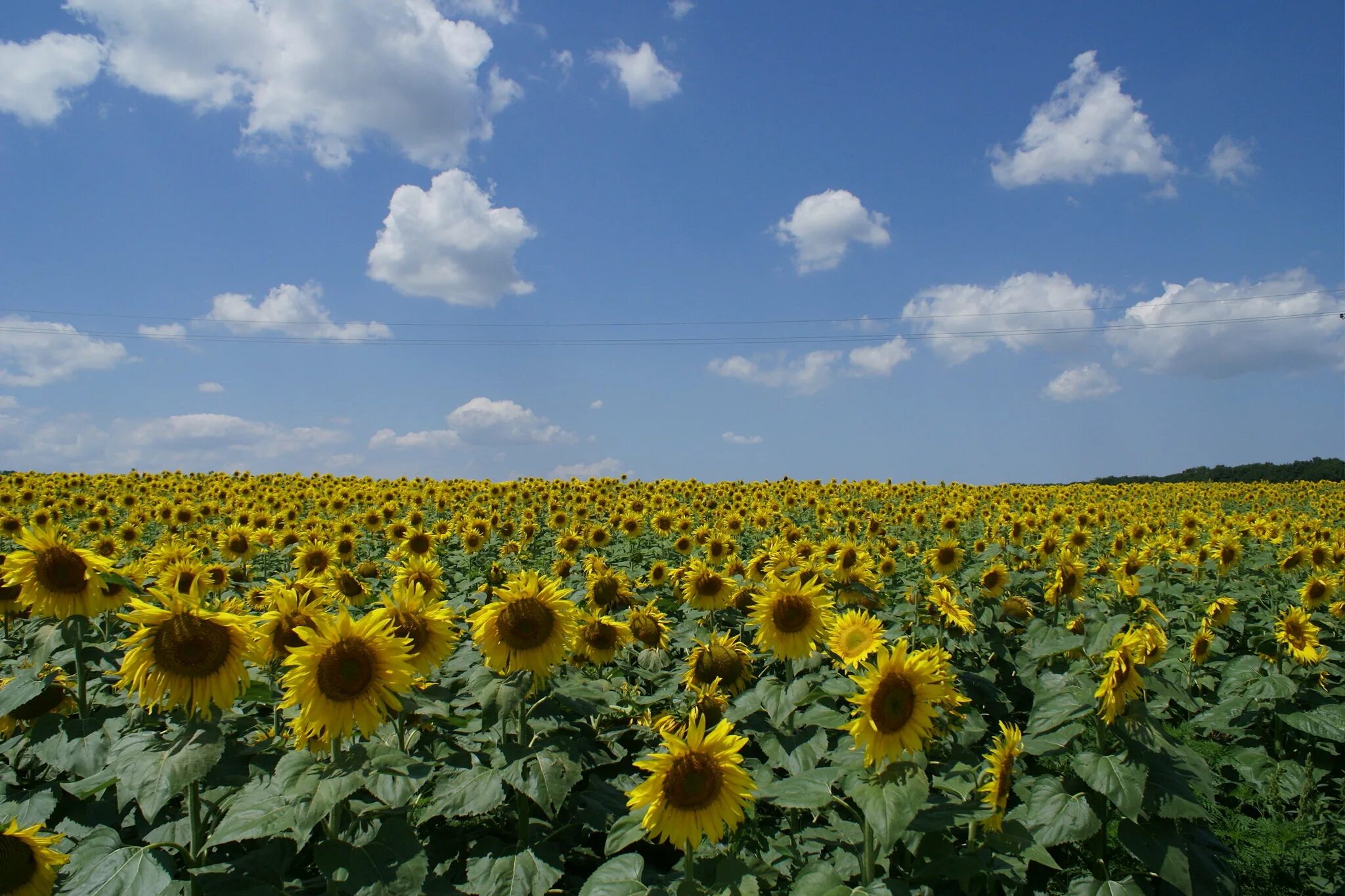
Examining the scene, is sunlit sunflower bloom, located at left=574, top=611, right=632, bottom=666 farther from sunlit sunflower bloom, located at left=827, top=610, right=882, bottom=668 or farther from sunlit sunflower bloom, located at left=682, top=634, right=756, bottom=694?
sunlit sunflower bloom, located at left=827, top=610, right=882, bottom=668

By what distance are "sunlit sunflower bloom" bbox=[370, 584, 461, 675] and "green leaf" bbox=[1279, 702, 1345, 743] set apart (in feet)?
19.3

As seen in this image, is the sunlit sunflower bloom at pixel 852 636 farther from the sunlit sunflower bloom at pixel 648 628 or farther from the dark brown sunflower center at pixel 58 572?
the dark brown sunflower center at pixel 58 572

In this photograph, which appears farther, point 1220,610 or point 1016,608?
point 1220,610

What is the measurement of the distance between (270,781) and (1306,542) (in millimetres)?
12913

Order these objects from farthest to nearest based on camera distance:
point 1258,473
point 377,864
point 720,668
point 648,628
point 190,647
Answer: point 1258,473
point 648,628
point 720,668
point 190,647
point 377,864

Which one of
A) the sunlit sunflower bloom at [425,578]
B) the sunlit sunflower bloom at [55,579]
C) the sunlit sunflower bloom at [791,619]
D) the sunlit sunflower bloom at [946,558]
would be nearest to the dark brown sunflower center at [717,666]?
the sunlit sunflower bloom at [791,619]

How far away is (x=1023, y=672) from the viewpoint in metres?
5.89

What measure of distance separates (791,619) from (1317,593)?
6569 mm

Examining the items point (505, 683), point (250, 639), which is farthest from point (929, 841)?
point (250, 639)

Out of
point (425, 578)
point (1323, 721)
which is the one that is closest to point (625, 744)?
point (425, 578)

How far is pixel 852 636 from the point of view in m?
4.14

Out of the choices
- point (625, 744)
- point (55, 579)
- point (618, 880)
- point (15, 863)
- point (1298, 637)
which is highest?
point (55, 579)

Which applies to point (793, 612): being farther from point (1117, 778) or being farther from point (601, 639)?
point (1117, 778)

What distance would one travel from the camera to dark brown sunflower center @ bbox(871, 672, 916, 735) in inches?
125
